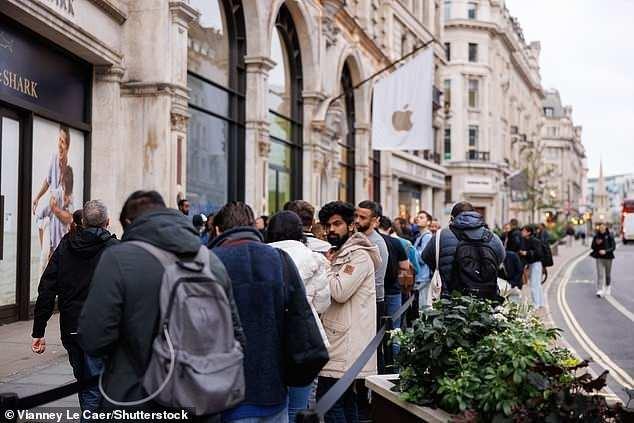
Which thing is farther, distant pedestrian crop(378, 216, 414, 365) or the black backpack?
distant pedestrian crop(378, 216, 414, 365)

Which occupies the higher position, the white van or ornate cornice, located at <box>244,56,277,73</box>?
ornate cornice, located at <box>244,56,277,73</box>

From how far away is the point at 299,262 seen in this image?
525 cm

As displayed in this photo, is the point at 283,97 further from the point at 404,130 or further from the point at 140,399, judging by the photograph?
the point at 140,399


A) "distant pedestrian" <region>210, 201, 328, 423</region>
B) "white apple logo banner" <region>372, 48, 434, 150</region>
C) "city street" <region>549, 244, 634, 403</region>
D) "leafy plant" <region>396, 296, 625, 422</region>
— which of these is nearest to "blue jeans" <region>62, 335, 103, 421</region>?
"distant pedestrian" <region>210, 201, 328, 423</region>

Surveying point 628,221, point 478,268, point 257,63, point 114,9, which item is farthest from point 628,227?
point 478,268

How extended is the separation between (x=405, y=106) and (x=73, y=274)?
1631 cm

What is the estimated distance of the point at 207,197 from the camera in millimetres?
17781

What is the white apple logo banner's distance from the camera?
68.5 feet

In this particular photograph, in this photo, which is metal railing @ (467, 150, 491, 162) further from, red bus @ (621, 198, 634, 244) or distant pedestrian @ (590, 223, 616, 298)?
distant pedestrian @ (590, 223, 616, 298)

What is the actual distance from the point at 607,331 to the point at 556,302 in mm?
5305

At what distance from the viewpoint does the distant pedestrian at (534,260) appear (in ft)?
53.6

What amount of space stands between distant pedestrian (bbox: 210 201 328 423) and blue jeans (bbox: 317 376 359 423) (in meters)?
1.43

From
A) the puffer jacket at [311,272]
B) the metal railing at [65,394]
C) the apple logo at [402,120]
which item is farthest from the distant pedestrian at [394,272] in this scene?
the apple logo at [402,120]

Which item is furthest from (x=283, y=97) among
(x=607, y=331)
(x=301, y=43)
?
(x=607, y=331)
